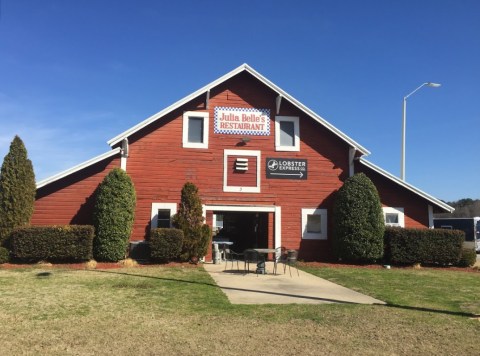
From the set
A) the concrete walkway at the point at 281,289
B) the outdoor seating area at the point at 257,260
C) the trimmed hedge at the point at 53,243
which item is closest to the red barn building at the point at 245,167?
the outdoor seating area at the point at 257,260

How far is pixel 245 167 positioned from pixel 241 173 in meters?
0.31

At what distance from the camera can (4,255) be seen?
50.9 feet

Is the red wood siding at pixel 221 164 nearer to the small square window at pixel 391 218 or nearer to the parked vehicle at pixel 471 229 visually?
the small square window at pixel 391 218

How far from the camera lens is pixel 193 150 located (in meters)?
19.3

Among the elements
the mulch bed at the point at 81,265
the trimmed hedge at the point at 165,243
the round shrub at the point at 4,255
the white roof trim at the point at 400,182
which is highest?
the white roof trim at the point at 400,182

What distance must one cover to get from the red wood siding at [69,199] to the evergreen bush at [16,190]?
1028 millimetres

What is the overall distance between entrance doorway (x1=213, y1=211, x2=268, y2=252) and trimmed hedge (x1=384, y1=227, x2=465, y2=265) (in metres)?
5.71

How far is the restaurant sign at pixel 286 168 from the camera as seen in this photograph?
19688 mm

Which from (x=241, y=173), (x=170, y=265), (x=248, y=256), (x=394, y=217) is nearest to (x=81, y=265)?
(x=170, y=265)

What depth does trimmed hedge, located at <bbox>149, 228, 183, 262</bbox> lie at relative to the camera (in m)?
16.6

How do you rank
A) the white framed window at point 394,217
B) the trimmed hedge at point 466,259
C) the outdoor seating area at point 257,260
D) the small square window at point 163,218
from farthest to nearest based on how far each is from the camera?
the white framed window at point 394,217 → the small square window at point 163,218 → the trimmed hedge at point 466,259 → the outdoor seating area at point 257,260

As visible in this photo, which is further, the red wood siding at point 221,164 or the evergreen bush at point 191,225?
the red wood siding at point 221,164

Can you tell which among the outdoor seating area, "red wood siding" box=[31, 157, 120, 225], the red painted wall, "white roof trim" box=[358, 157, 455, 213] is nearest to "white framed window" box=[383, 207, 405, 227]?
the red painted wall

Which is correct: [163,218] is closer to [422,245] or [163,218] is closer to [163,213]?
[163,213]
